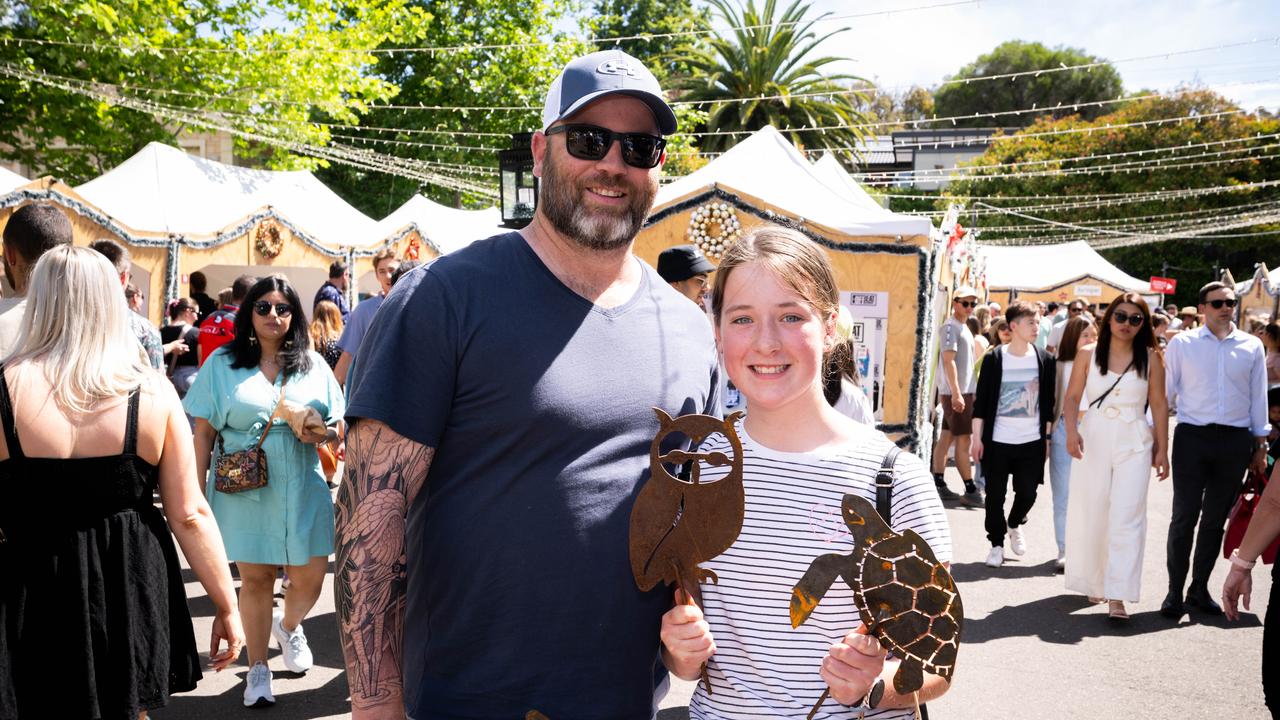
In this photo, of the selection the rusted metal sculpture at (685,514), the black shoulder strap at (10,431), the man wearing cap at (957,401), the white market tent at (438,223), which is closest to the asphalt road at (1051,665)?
the black shoulder strap at (10,431)

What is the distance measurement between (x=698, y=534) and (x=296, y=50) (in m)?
18.8

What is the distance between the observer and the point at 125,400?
3.01 m

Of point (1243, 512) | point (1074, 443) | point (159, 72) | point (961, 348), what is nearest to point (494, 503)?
point (1243, 512)

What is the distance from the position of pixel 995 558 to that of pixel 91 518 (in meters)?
6.63

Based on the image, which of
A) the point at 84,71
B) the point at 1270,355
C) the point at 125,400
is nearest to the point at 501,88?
the point at 84,71

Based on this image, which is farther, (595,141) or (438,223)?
(438,223)

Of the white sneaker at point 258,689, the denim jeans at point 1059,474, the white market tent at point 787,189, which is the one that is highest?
the white market tent at point 787,189

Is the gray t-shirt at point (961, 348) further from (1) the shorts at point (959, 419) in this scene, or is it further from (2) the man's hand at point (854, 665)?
(2) the man's hand at point (854, 665)

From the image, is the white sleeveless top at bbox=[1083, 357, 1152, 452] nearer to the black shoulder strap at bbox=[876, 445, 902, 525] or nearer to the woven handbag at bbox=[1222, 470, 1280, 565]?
the woven handbag at bbox=[1222, 470, 1280, 565]

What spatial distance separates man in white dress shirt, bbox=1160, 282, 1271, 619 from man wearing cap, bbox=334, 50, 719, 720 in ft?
19.3

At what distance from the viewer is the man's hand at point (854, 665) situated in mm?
1729

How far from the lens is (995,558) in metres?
7.70

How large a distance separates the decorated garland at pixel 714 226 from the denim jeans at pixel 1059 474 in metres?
3.14

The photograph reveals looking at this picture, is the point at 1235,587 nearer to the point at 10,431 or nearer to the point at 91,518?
the point at 91,518
